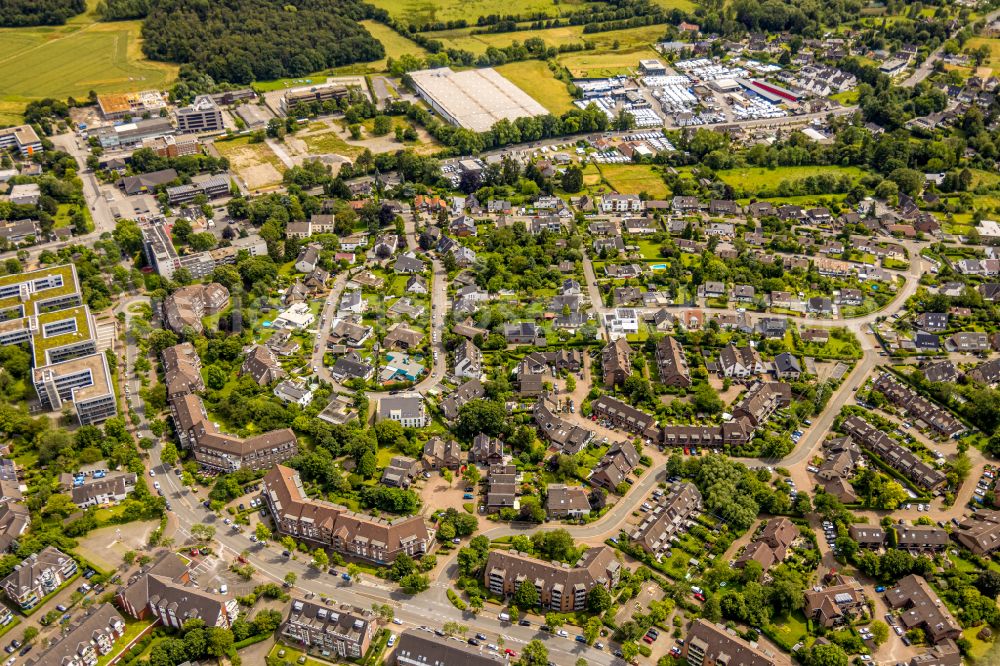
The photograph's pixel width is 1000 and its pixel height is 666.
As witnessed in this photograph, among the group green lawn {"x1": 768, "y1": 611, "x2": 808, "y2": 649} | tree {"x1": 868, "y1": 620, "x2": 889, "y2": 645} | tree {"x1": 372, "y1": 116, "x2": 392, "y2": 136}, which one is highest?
tree {"x1": 372, "y1": 116, "x2": 392, "y2": 136}

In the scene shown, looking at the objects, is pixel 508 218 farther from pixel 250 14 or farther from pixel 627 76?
pixel 250 14

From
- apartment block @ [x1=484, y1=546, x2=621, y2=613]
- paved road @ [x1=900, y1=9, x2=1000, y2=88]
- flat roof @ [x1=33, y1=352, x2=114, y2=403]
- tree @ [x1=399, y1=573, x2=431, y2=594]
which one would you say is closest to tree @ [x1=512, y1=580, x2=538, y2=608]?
apartment block @ [x1=484, y1=546, x2=621, y2=613]

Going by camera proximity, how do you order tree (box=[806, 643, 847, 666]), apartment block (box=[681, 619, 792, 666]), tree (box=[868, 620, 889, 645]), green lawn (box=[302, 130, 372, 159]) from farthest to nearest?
green lawn (box=[302, 130, 372, 159])
tree (box=[868, 620, 889, 645])
tree (box=[806, 643, 847, 666])
apartment block (box=[681, 619, 792, 666])

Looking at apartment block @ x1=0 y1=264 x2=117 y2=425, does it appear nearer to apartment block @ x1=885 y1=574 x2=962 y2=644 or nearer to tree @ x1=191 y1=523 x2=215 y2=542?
tree @ x1=191 y1=523 x2=215 y2=542

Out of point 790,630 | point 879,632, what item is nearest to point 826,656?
point 790,630

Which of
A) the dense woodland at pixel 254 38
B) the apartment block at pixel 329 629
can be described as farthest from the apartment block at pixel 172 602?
the dense woodland at pixel 254 38

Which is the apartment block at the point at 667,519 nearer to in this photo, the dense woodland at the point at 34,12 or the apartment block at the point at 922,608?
the apartment block at the point at 922,608

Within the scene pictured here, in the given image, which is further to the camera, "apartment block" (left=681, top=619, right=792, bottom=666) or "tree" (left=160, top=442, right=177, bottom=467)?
"tree" (left=160, top=442, right=177, bottom=467)
